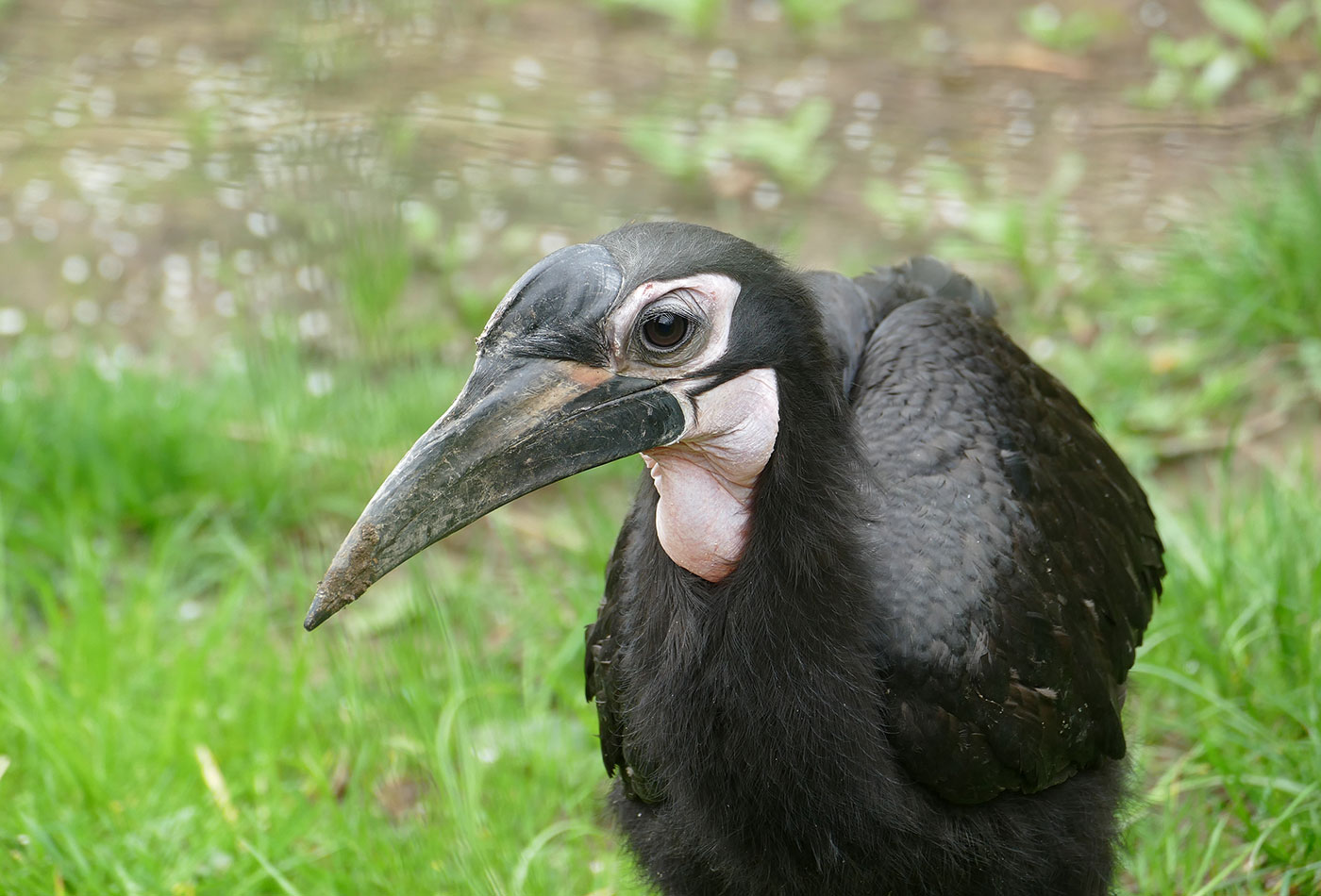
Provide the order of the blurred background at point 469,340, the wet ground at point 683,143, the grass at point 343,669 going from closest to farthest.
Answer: the blurred background at point 469,340 < the grass at point 343,669 < the wet ground at point 683,143

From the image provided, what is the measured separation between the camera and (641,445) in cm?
202

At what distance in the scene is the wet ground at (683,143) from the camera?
4797mm

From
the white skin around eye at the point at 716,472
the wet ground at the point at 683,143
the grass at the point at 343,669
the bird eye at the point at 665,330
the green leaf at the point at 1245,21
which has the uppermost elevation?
the bird eye at the point at 665,330

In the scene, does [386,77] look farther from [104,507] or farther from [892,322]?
[104,507]

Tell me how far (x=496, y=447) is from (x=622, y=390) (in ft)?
0.73

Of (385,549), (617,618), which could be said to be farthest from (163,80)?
(385,549)

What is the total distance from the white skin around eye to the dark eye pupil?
0.10 metres

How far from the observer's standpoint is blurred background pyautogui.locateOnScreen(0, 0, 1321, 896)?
166 centimetres

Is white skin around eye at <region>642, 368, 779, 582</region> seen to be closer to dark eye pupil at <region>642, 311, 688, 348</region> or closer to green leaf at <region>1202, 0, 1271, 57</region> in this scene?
dark eye pupil at <region>642, 311, 688, 348</region>

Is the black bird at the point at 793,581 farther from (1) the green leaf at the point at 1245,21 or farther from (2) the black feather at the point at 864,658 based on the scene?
(1) the green leaf at the point at 1245,21

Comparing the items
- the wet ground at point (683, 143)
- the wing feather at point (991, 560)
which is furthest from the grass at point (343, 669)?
the wet ground at point (683, 143)

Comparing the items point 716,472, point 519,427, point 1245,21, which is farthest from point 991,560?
point 1245,21

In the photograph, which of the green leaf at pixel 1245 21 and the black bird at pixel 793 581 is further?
the green leaf at pixel 1245 21

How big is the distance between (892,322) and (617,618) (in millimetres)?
823
